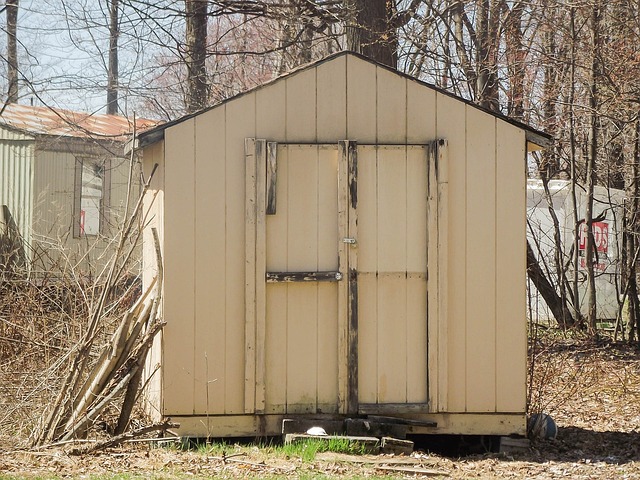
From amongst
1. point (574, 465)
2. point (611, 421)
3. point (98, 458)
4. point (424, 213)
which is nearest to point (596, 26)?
point (611, 421)

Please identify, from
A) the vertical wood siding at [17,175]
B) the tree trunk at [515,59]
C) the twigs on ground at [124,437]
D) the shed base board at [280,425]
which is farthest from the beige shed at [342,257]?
the vertical wood siding at [17,175]

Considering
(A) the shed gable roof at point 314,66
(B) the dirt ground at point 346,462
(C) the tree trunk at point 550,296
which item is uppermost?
(A) the shed gable roof at point 314,66

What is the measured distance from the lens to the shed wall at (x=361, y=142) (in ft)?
25.5

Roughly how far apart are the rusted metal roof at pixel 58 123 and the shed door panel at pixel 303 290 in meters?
10.0

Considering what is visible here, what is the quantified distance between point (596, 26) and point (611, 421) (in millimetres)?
5859

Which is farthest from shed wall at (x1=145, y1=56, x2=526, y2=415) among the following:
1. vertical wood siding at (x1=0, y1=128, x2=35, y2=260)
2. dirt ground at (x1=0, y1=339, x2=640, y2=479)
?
vertical wood siding at (x1=0, y1=128, x2=35, y2=260)

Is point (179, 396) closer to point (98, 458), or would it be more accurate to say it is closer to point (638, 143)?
point (98, 458)

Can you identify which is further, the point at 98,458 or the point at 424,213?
the point at 424,213

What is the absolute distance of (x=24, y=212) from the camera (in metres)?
→ 18.8

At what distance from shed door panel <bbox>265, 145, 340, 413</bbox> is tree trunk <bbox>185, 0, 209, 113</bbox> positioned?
6962mm

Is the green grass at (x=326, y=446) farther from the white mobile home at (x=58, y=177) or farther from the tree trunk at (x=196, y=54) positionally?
the white mobile home at (x=58, y=177)

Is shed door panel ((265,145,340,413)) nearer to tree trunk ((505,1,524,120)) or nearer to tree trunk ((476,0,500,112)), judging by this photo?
tree trunk ((476,0,500,112))

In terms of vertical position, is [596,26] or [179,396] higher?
[596,26]

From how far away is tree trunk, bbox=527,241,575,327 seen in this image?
14.5m
